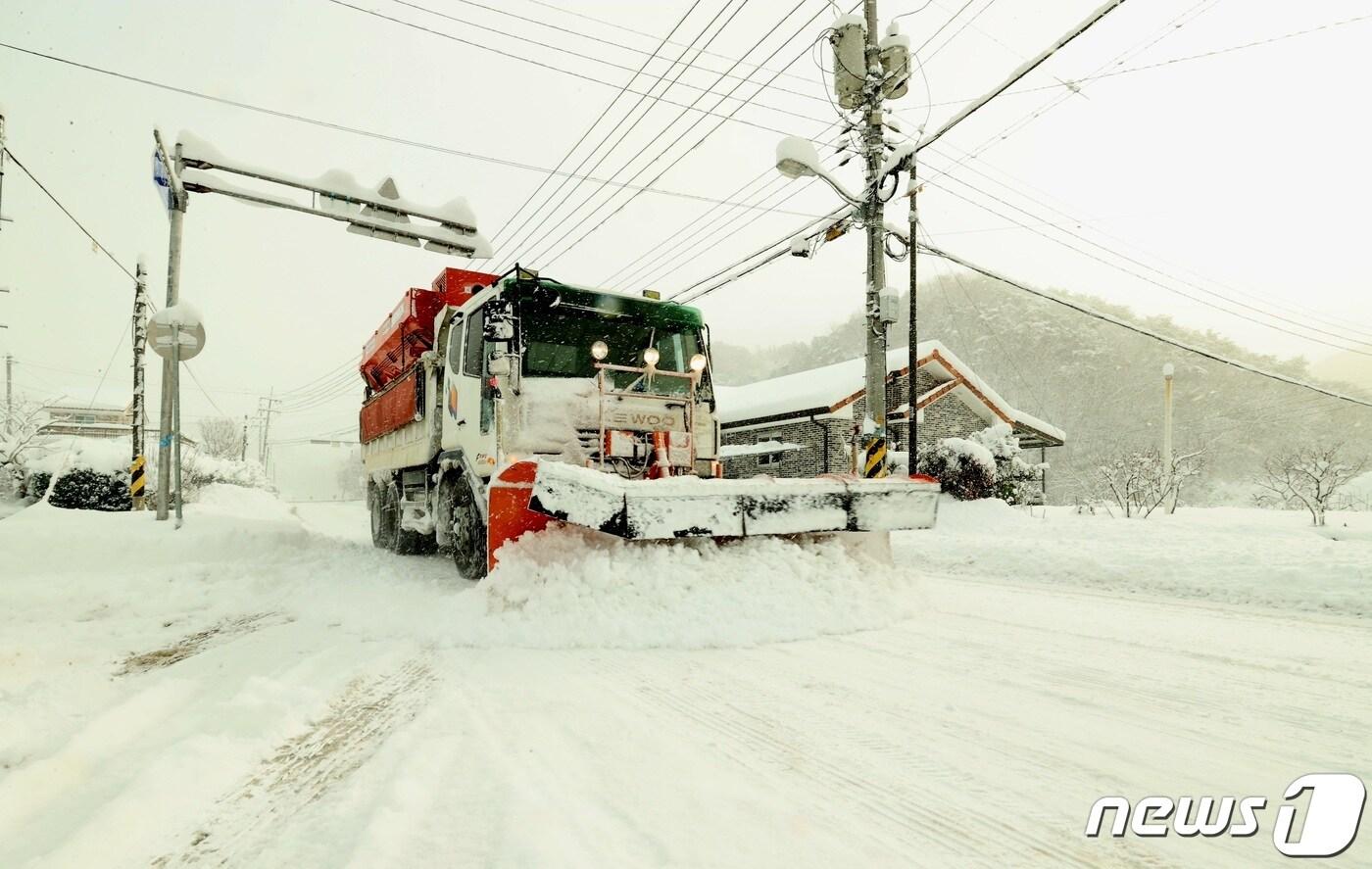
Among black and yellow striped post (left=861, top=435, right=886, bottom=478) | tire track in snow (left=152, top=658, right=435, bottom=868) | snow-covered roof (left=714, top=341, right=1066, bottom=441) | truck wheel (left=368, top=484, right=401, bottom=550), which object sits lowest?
tire track in snow (left=152, top=658, right=435, bottom=868)

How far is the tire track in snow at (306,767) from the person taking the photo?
1.68 m

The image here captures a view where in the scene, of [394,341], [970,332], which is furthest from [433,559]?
[970,332]

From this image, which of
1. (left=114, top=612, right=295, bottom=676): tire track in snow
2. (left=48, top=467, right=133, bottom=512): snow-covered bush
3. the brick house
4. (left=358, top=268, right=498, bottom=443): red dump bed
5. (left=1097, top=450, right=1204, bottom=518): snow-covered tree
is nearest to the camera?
(left=114, top=612, right=295, bottom=676): tire track in snow

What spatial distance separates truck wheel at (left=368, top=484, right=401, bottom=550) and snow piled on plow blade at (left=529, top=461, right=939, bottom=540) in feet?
19.9

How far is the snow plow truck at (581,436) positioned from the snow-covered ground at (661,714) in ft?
1.34

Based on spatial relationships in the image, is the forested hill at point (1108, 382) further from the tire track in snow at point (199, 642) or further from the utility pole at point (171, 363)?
the tire track in snow at point (199, 642)

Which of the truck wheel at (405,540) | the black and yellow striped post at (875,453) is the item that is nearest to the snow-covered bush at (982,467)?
the black and yellow striped post at (875,453)

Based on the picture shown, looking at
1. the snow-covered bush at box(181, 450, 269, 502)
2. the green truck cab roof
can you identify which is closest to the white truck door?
the green truck cab roof

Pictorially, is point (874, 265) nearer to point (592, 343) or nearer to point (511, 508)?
point (592, 343)

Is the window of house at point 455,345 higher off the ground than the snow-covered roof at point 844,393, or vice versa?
the snow-covered roof at point 844,393

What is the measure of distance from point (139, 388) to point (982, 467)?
72.9 feet

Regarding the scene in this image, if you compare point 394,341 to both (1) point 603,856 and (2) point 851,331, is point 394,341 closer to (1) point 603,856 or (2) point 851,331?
(1) point 603,856

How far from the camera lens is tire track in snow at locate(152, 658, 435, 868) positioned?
1.68m

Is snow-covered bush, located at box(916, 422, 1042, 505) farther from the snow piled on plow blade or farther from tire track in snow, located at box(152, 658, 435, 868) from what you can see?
tire track in snow, located at box(152, 658, 435, 868)
